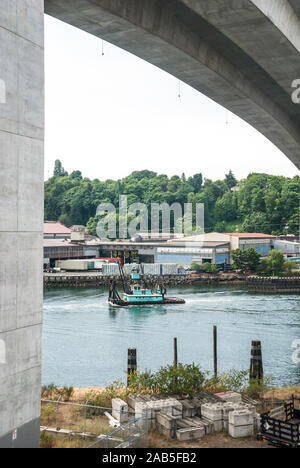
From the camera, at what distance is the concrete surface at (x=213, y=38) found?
13.2 meters

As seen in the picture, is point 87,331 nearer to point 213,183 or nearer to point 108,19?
point 108,19

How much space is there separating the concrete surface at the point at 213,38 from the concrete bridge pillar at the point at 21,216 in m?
3.18

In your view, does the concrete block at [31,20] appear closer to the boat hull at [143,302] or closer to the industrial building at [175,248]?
the boat hull at [143,302]

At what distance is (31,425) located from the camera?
10586 millimetres

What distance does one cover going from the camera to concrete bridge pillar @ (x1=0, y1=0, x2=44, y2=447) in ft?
32.5

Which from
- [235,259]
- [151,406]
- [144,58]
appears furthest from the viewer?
[235,259]

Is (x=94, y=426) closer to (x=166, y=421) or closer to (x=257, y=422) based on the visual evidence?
(x=166, y=421)

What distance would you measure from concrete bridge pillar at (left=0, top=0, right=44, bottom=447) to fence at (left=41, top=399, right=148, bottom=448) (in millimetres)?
2387

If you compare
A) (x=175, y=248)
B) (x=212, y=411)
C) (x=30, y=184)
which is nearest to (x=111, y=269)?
(x=175, y=248)

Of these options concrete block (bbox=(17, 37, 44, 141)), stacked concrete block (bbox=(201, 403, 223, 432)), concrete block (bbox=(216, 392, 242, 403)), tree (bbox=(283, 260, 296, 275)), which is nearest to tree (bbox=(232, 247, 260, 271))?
tree (bbox=(283, 260, 296, 275))

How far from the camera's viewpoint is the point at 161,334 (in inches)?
1828

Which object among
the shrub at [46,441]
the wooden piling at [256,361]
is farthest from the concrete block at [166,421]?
the wooden piling at [256,361]
